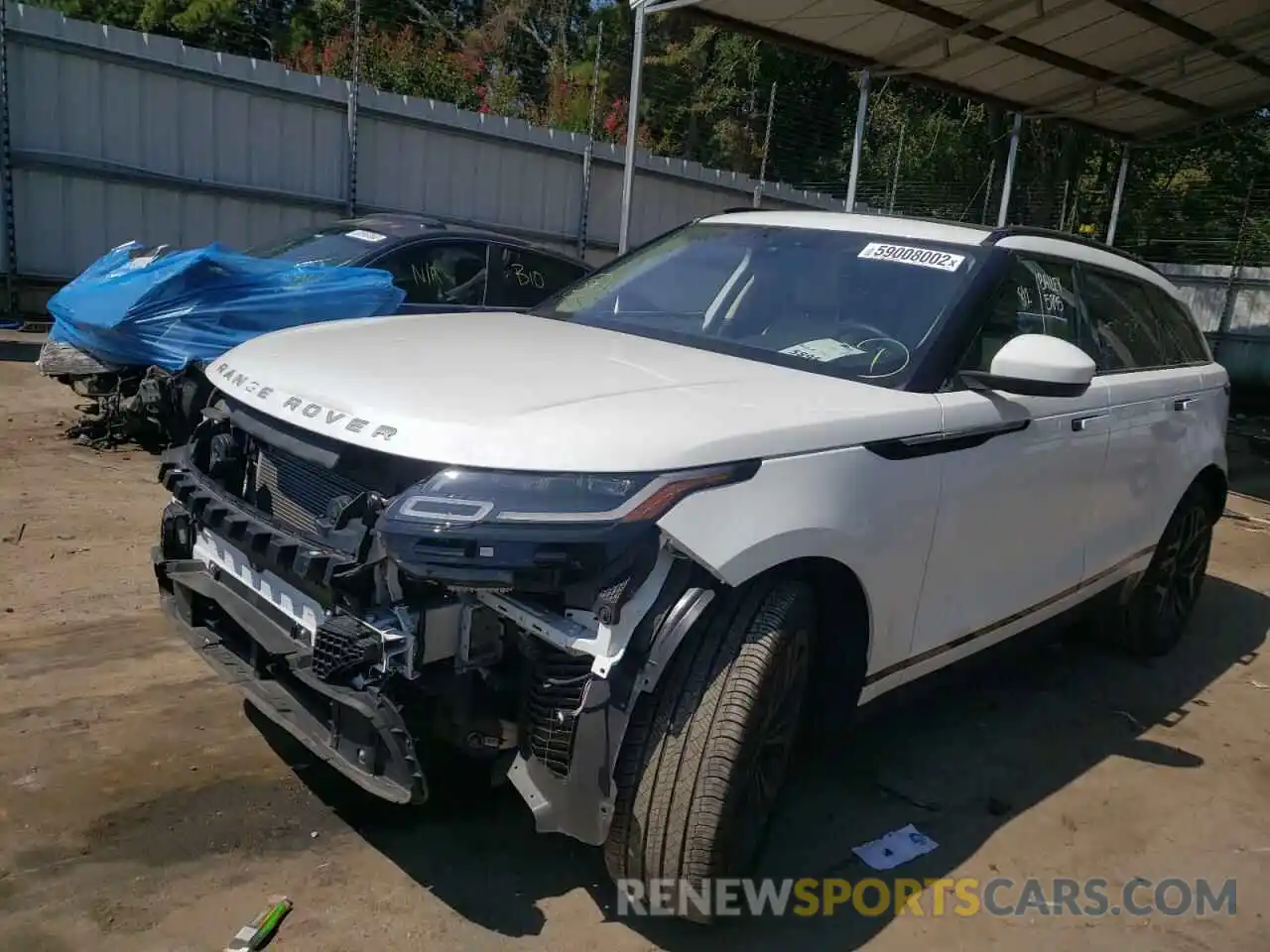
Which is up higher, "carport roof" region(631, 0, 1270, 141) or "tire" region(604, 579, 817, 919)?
"carport roof" region(631, 0, 1270, 141)

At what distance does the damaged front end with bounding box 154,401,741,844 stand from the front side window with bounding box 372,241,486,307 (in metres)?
4.76

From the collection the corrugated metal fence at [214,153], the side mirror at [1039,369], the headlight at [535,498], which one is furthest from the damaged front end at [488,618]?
the corrugated metal fence at [214,153]

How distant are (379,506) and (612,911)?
1195mm

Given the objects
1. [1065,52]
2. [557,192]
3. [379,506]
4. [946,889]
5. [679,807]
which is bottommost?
[946,889]

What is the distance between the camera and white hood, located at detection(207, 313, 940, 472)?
7.77 ft

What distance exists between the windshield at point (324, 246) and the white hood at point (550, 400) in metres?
3.92

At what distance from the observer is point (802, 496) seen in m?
2.59

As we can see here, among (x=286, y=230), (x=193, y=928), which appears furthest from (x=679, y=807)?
(x=286, y=230)

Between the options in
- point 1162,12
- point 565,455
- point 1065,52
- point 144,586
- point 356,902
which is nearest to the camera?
point 565,455

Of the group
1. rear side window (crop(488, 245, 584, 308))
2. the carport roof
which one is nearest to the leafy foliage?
the carport roof

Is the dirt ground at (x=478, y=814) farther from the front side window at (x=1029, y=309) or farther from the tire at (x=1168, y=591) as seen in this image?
the front side window at (x=1029, y=309)

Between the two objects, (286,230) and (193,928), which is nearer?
(193,928)

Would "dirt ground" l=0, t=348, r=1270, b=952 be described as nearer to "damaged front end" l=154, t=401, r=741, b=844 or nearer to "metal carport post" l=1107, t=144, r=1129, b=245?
"damaged front end" l=154, t=401, r=741, b=844

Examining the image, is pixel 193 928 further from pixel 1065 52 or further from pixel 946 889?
pixel 1065 52
